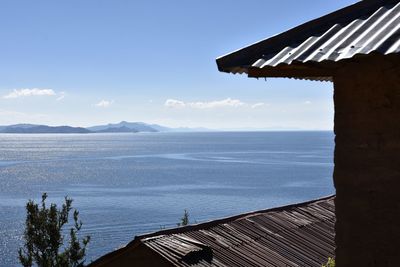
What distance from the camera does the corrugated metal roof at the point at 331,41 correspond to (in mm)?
3685

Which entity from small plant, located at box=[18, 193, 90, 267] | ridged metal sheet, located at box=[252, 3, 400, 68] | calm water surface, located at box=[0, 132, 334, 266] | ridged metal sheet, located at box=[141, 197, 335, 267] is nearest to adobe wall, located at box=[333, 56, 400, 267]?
ridged metal sheet, located at box=[252, 3, 400, 68]

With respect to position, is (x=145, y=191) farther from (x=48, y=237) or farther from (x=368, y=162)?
(x=368, y=162)

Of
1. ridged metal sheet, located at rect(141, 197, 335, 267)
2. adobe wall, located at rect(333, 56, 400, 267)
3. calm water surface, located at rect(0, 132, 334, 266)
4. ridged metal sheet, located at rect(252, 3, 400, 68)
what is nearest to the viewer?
ridged metal sheet, located at rect(252, 3, 400, 68)

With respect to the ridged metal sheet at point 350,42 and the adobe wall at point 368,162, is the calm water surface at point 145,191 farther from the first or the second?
the ridged metal sheet at point 350,42

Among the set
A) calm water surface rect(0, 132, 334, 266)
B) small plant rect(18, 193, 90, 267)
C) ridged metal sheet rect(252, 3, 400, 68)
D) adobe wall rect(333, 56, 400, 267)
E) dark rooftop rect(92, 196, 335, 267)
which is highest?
ridged metal sheet rect(252, 3, 400, 68)

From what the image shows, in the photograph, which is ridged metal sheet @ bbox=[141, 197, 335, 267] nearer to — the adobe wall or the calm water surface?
the adobe wall

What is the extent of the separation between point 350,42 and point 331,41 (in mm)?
202

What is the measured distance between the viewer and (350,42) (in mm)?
3838

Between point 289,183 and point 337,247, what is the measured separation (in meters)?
85.0

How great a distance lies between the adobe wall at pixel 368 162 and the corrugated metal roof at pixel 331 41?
0.30m

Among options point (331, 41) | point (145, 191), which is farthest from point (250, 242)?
point (145, 191)

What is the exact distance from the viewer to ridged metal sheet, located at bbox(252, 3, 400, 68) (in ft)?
11.9

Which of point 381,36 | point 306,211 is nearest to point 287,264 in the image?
point 306,211

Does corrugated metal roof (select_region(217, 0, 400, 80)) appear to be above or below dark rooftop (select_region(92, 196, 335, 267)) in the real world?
above
